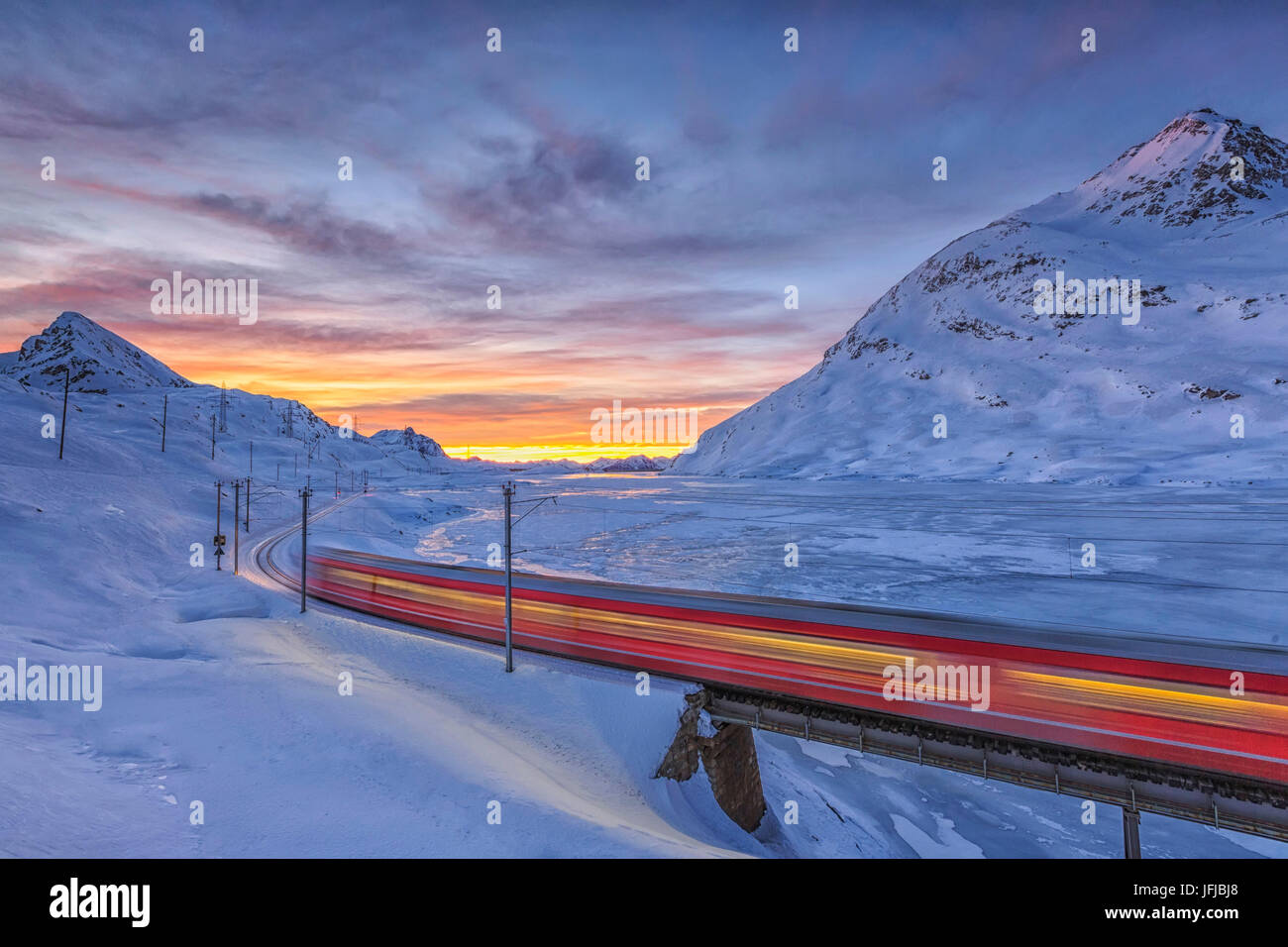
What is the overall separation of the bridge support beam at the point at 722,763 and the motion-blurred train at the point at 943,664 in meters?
1.71

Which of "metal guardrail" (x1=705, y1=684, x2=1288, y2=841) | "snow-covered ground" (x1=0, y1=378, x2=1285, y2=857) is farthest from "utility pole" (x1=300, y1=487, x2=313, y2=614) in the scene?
"metal guardrail" (x1=705, y1=684, x2=1288, y2=841)

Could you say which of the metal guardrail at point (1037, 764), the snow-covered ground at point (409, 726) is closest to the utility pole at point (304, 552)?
the snow-covered ground at point (409, 726)

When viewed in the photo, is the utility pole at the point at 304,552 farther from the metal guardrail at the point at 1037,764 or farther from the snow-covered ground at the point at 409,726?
the metal guardrail at the point at 1037,764

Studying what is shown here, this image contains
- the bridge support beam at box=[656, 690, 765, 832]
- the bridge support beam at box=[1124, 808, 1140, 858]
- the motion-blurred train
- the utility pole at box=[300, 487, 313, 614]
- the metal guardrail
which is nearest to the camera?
the metal guardrail

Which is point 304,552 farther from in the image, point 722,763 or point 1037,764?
point 1037,764

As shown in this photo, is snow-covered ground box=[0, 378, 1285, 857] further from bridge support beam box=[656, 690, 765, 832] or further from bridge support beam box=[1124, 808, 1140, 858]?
bridge support beam box=[1124, 808, 1140, 858]

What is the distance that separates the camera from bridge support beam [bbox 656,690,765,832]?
17.8m

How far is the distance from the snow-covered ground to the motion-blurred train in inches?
135

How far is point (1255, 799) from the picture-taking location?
40.1ft

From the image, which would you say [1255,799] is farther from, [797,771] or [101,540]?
[101,540]

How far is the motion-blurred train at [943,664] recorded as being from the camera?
14.3 meters
